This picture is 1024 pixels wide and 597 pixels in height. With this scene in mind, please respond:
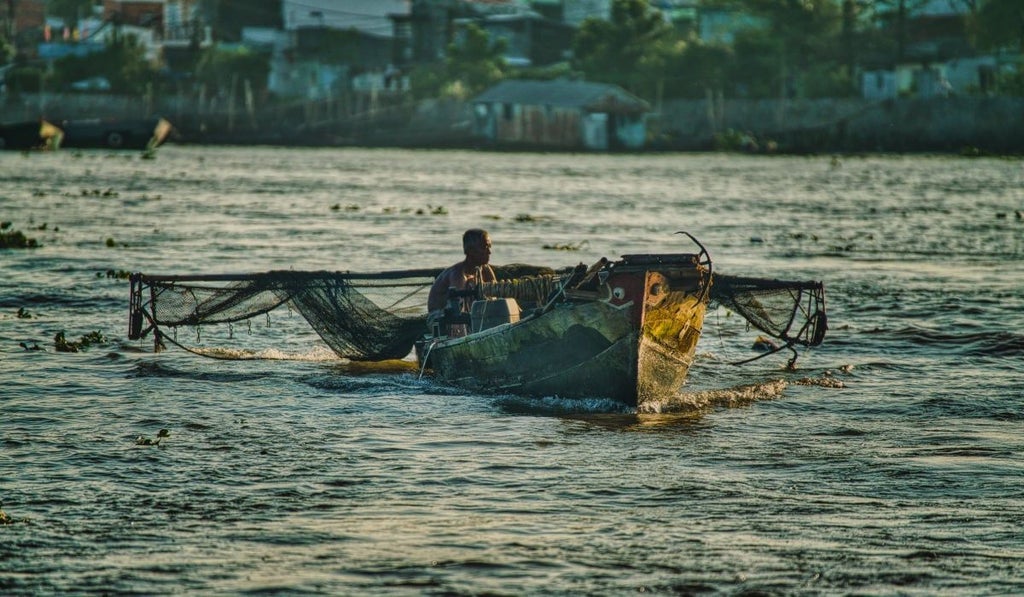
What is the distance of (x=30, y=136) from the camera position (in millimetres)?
67062

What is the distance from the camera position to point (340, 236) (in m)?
29.9

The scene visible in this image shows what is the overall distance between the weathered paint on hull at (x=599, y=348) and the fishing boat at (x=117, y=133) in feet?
193

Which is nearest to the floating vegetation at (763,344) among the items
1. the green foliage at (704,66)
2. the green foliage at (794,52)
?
the green foliage at (794,52)

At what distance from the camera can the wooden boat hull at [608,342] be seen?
12.0 m

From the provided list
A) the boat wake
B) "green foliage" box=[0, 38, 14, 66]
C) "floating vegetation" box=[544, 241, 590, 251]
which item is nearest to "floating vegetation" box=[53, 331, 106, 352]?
the boat wake

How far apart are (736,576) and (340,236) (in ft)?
73.9

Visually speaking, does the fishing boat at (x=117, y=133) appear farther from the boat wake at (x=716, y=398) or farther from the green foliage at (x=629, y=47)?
the boat wake at (x=716, y=398)

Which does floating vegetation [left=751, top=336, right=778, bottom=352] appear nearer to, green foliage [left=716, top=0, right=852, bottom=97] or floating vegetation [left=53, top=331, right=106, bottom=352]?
floating vegetation [left=53, top=331, right=106, bottom=352]

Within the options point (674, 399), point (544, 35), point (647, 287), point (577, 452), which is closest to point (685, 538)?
point (577, 452)

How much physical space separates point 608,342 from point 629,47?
219 feet

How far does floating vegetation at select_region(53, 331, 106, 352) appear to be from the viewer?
52.7ft

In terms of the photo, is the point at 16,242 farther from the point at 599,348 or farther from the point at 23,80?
the point at 23,80

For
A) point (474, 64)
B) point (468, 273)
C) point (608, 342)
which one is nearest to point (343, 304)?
point (468, 273)

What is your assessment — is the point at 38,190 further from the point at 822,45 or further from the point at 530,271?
the point at 822,45
